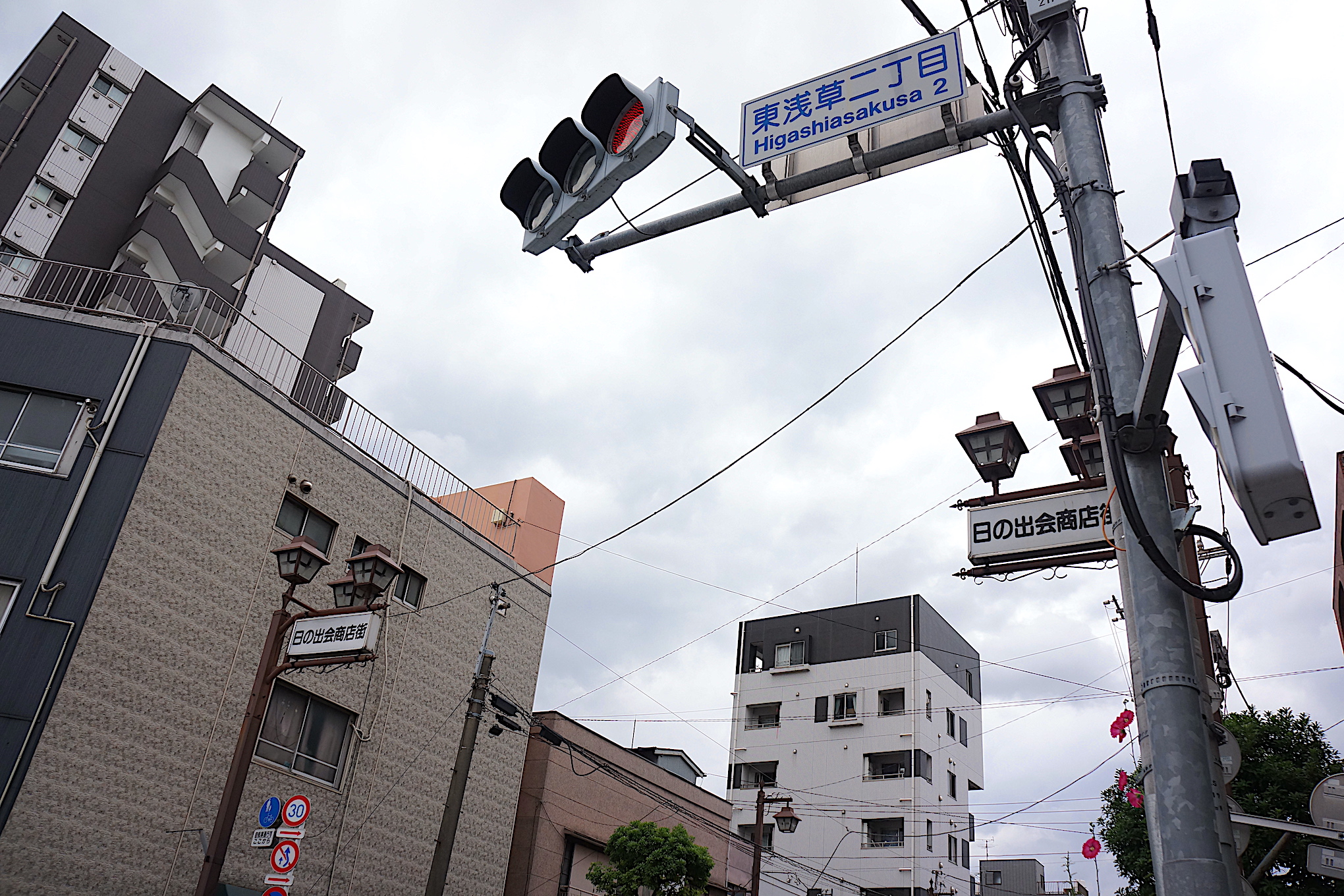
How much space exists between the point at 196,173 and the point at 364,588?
80.0 ft

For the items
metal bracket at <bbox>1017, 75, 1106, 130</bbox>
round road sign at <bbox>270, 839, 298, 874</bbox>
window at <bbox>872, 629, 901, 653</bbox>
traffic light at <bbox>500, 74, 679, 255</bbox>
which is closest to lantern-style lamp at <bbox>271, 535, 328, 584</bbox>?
round road sign at <bbox>270, 839, 298, 874</bbox>

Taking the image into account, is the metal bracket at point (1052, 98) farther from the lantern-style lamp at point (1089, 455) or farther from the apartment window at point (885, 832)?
the apartment window at point (885, 832)

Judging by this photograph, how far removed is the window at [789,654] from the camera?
45.3m

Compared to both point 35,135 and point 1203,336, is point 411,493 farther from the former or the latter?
point 35,135

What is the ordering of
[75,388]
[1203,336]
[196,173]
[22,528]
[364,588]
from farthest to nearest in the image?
[196,173], [75,388], [22,528], [364,588], [1203,336]

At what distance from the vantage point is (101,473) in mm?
12961

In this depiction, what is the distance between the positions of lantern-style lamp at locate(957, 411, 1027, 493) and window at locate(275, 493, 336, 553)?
12.1 metres

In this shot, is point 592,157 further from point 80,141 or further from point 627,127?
point 80,141

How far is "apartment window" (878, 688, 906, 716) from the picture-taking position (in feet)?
135

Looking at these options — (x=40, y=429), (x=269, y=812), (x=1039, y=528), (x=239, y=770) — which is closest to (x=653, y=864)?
(x=269, y=812)

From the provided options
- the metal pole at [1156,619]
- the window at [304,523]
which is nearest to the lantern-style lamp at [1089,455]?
the metal pole at [1156,619]

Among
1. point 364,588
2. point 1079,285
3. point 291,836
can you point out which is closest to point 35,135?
point 364,588

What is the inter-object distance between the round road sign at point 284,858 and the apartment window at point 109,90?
29925 millimetres

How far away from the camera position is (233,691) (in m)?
13.8
